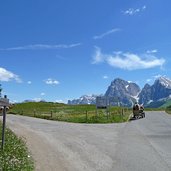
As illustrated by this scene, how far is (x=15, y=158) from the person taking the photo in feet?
40.7

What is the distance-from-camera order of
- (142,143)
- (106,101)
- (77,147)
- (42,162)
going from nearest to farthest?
(42,162)
(77,147)
(142,143)
(106,101)

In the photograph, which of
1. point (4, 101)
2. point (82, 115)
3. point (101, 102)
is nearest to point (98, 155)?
point (4, 101)

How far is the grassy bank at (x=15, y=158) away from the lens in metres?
11.0

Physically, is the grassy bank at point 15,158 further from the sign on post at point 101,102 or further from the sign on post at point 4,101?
the sign on post at point 101,102

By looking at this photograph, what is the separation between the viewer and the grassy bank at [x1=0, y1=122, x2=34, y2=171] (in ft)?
36.0

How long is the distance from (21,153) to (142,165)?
156 inches

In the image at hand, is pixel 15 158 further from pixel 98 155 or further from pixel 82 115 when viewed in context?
pixel 82 115

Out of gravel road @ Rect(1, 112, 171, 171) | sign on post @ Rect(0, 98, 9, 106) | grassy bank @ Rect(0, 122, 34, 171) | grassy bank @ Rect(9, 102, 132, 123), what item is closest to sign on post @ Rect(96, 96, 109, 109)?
grassy bank @ Rect(9, 102, 132, 123)

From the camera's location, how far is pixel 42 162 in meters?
12.7

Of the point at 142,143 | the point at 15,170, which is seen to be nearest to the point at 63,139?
the point at 142,143

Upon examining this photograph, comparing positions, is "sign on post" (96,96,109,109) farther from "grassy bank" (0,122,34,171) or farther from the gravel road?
"grassy bank" (0,122,34,171)

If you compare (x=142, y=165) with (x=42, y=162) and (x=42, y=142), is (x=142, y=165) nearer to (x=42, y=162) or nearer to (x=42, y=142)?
(x=42, y=162)

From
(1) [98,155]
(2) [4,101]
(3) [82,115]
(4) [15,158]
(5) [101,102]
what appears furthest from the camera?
(3) [82,115]

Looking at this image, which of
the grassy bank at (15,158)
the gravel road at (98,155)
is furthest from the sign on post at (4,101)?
the gravel road at (98,155)
